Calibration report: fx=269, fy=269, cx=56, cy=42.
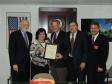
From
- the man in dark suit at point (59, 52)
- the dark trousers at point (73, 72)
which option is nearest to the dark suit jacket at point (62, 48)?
the man in dark suit at point (59, 52)

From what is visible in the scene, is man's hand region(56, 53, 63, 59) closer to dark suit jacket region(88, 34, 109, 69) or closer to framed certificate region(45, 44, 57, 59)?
framed certificate region(45, 44, 57, 59)

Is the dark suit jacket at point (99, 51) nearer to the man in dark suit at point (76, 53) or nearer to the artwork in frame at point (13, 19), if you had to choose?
the man in dark suit at point (76, 53)

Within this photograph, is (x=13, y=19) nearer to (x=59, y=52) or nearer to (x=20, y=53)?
(x=20, y=53)

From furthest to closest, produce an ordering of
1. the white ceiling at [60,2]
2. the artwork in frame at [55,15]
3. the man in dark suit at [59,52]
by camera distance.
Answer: the artwork in frame at [55,15]
the white ceiling at [60,2]
the man in dark suit at [59,52]

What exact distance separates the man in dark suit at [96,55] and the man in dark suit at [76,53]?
0.12 m

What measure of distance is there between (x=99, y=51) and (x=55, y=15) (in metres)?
2.18

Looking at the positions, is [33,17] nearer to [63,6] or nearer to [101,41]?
[63,6]

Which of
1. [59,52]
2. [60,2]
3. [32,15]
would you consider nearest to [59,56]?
[59,52]

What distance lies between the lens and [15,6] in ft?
20.6

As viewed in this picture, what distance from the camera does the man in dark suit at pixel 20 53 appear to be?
433 centimetres

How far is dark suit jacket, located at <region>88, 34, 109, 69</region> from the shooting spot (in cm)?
437

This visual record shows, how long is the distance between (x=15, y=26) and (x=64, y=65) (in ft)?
7.58

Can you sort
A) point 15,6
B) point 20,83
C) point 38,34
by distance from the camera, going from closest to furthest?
point 20,83 → point 38,34 → point 15,6

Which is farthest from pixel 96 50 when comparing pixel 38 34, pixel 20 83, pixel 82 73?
pixel 20 83
